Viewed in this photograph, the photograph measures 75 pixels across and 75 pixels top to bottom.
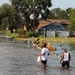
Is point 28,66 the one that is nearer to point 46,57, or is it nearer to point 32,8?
point 46,57

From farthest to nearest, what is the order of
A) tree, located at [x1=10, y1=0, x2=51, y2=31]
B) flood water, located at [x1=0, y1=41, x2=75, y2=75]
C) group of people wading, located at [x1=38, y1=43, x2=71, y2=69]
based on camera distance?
tree, located at [x1=10, y1=0, x2=51, y2=31]
group of people wading, located at [x1=38, y1=43, x2=71, y2=69]
flood water, located at [x1=0, y1=41, x2=75, y2=75]

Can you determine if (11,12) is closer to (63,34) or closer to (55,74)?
(63,34)

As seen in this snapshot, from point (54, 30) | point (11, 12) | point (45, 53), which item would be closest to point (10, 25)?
point (11, 12)

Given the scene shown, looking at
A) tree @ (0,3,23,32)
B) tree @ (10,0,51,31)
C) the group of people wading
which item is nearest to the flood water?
the group of people wading

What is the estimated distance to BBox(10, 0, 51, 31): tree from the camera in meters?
113

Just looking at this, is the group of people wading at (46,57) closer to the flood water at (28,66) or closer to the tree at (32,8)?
the flood water at (28,66)

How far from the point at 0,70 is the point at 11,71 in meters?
0.73

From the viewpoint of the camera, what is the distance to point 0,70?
65.0 ft

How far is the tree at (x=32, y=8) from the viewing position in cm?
11300

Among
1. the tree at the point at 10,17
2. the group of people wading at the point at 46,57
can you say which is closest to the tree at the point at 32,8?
the tree at the point at 10,17

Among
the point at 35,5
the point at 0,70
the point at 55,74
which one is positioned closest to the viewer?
the point at 55,74

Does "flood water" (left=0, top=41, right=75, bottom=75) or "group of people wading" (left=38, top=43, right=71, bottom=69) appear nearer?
"flood water" (left=0, top=41, right=75, bottom=75)

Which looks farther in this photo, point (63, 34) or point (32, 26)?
point (32, 26)

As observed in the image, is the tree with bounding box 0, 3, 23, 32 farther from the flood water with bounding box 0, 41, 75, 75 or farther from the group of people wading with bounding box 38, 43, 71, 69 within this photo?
the group of people wading with bounding box 38, 43, 71, 69
